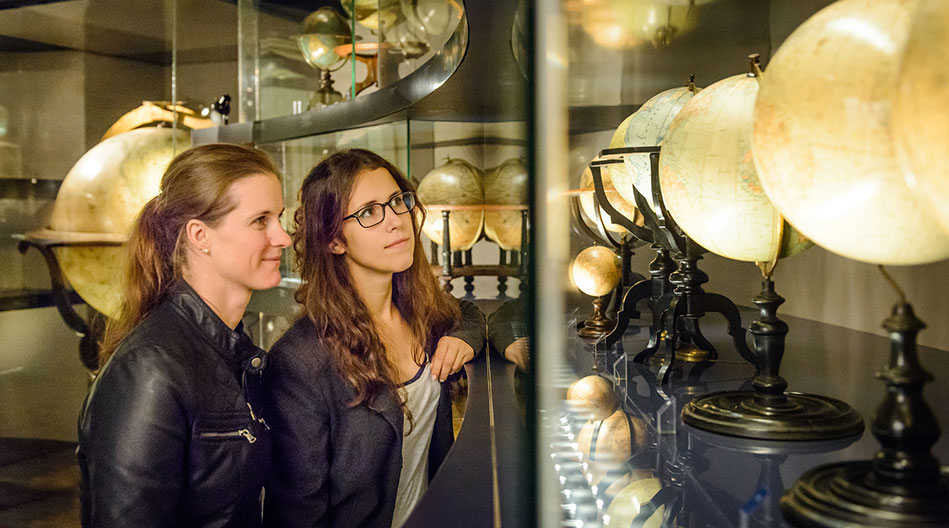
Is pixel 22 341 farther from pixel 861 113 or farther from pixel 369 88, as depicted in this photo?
pixel 861 113

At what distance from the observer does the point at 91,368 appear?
102 inches

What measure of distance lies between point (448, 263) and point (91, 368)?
56.3 inches

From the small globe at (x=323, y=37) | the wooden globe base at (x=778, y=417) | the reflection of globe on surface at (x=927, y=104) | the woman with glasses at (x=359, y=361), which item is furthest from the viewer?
the small globe at (x=323, y=37)

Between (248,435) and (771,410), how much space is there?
0.84m

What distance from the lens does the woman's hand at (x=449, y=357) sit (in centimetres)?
150

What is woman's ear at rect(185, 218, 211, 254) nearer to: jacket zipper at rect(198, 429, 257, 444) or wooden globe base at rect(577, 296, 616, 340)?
jacket zipper at rect(198, 429, 257, 444)

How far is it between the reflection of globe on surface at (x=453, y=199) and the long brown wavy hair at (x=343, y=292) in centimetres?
22

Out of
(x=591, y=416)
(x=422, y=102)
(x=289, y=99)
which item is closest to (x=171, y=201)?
(x=422, y=102)

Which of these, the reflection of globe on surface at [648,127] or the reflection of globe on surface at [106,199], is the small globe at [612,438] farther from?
the reflection of globe on surface at [106,199]

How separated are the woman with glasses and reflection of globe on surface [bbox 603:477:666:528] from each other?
2.52 ft

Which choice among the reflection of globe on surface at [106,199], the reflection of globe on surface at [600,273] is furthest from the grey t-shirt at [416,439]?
the reflection of globe on surface at [106,199]

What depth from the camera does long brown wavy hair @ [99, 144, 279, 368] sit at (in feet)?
4.66

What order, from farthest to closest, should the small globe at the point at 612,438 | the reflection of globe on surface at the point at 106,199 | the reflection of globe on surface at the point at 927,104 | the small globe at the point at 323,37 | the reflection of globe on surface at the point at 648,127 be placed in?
1. the small globe at the point at 323,37
2. the reflection of globe on surface at the point at 106,199
3. the reflection of globe on surface at the point at 648,127
4. the small globe at the point at 612,438
5. the reflection of globe on surface at the point at 927,104

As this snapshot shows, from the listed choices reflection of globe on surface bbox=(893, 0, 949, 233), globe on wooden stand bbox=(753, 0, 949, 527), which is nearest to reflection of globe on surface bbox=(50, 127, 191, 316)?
globe on wooden stand bbox=(753, 0, 949, 527)
